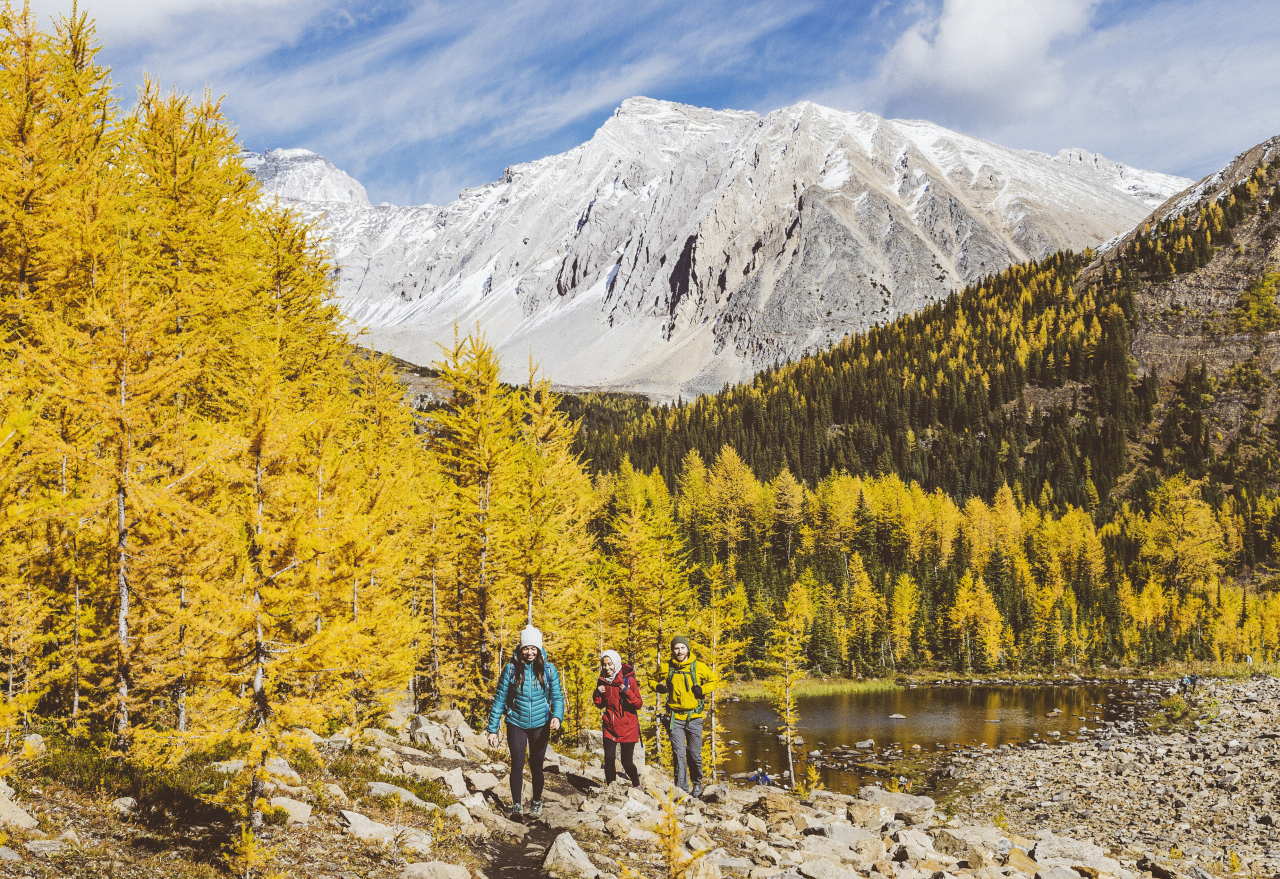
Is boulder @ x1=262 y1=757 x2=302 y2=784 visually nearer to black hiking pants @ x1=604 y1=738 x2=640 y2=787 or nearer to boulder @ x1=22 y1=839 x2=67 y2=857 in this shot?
boulder @ x1=22 y1=839 x2=67 y2=857

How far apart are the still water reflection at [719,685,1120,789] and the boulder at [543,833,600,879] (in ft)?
104

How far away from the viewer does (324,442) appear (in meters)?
14.2

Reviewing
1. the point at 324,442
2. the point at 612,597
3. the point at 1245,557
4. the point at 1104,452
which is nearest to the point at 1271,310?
the point at 1104,452

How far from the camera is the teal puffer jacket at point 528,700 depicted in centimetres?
1088

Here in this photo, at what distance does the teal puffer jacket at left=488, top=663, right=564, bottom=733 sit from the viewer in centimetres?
1088

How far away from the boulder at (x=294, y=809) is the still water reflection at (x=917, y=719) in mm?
32695

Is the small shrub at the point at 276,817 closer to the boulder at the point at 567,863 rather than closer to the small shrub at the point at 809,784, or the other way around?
the boulder at the point at 567,863

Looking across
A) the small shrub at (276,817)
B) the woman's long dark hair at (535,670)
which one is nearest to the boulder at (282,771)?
the small shrub at (276,817)

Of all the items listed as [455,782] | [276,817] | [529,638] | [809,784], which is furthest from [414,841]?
[809,784]

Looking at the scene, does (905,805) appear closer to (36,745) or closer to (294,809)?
(294,809)

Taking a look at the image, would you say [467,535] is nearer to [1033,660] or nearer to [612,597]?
[612,597]

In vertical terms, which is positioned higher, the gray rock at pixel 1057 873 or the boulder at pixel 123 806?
the boulder at pixel 123 806

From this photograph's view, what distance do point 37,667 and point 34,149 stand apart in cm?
1044

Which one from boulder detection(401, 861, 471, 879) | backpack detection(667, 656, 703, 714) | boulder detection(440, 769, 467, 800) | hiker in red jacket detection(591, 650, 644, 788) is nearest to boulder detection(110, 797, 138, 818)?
boulder detection(401, 861, 471, 879)
